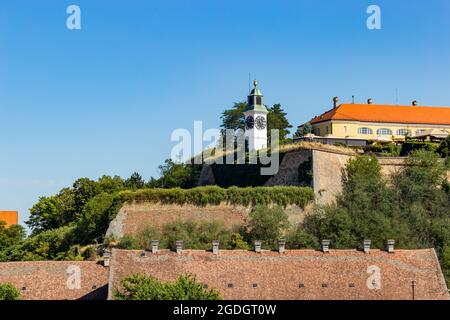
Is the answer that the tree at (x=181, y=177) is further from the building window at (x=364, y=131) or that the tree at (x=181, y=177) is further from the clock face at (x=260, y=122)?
the building window at (x=364, y=131)

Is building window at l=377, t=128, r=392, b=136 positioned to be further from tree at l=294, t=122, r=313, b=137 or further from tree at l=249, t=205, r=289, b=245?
tree at l=249, t=205, r=289, b=245

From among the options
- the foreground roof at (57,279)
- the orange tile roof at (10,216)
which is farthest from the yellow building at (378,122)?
the orange tile roof at (10,216)

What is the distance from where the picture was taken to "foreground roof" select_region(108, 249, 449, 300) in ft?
148

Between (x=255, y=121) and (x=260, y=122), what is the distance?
358mm

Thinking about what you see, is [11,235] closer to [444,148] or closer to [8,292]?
[8,292]

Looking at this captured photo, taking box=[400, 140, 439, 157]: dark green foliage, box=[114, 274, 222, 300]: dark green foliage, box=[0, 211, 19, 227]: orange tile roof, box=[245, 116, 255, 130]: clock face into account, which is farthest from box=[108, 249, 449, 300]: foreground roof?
box=[0, 211, 19, 227]: orange tile roof

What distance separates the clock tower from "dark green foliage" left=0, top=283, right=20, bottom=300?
2503 cm

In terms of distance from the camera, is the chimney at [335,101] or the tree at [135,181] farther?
the chimney at [335,101]

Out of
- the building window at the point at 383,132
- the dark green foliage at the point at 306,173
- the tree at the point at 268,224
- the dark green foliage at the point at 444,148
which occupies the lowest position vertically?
the tree at the point at 268,224

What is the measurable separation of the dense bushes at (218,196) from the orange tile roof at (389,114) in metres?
18.3

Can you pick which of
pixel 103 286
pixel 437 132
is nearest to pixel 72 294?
pixel 103 286

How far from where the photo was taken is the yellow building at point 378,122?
7462 cm

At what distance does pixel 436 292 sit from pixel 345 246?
9.24m
